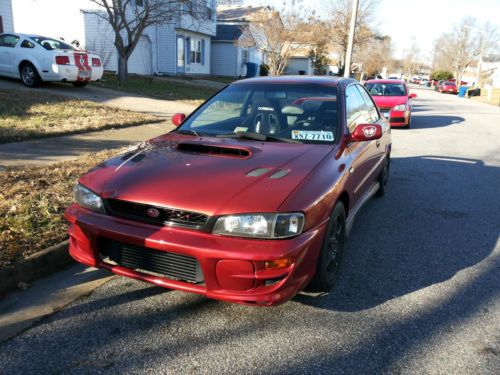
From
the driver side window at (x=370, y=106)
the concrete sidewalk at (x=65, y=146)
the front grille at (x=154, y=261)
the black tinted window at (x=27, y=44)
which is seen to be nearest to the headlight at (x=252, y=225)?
the front grille at (x=154, y=261)

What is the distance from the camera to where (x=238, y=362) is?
2.55 meters

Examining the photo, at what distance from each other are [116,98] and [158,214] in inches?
445

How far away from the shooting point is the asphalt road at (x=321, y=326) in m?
2.54

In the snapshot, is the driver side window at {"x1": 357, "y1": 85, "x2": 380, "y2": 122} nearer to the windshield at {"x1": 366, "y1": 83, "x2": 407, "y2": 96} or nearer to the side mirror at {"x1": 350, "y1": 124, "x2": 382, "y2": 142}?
the side mirror at {"x1": 350, "y1": 124, "x2": 382, "y2": 142}

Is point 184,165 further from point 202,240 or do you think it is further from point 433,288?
point 433,288

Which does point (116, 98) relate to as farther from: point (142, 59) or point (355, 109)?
point (142, 59)

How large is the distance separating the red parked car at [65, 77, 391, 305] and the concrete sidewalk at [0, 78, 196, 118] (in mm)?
8085

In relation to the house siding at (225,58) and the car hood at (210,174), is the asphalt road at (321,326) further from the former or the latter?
the house siding at (225,58)

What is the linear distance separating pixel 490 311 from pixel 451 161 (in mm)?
6133

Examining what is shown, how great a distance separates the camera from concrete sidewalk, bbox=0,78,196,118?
39.1 feet

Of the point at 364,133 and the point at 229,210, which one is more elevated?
the point at 364,133

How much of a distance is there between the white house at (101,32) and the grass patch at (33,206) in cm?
1386

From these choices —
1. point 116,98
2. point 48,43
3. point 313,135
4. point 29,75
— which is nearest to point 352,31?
point 116,98

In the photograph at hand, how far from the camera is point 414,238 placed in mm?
4590
